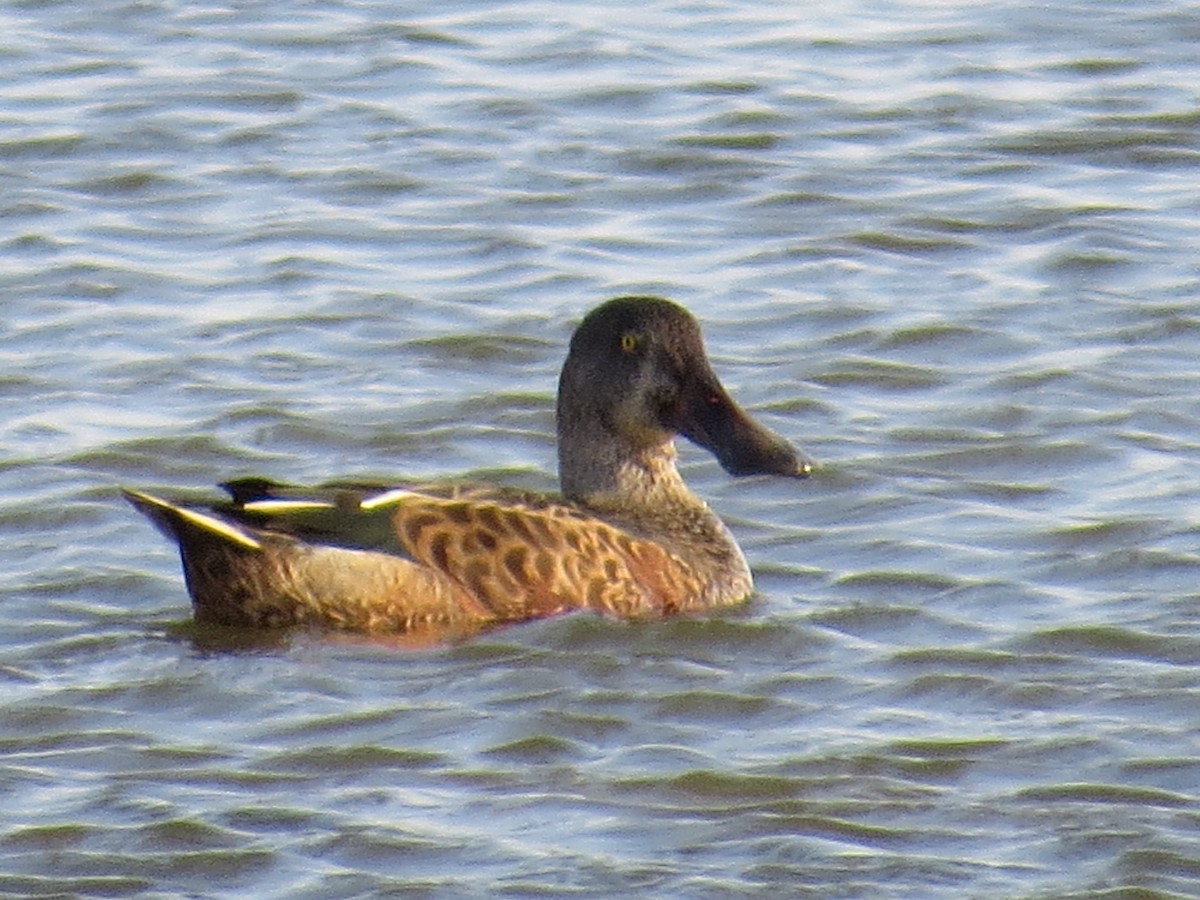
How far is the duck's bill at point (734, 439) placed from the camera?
8.98 meters

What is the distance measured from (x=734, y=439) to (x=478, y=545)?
3.20 ft

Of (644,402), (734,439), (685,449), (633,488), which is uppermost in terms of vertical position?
(644,402)

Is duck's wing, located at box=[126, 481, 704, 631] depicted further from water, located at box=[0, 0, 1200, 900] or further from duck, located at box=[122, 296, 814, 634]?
water, located at box=[0, 0, 1200, 900]

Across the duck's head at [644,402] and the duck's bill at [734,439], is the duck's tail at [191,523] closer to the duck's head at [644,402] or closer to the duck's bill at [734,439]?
the duck's head at [644,402]

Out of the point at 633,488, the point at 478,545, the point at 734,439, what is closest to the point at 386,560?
the point at 478,545

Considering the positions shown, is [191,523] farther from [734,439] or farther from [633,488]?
[734,439]

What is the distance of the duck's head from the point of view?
901cm

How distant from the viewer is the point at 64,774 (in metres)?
7.02

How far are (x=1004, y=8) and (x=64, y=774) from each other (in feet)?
31.0

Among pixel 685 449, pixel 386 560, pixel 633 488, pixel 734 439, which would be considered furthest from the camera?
pixel 685 449

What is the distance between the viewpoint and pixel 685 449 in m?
10.2

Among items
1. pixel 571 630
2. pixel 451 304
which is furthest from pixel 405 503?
pixel 451 304

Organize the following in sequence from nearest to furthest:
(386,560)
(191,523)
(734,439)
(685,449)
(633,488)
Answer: (191,523)
(386,560)
(734,439)
(633,488)
(685,449)

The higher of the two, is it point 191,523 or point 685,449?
point 191,523
